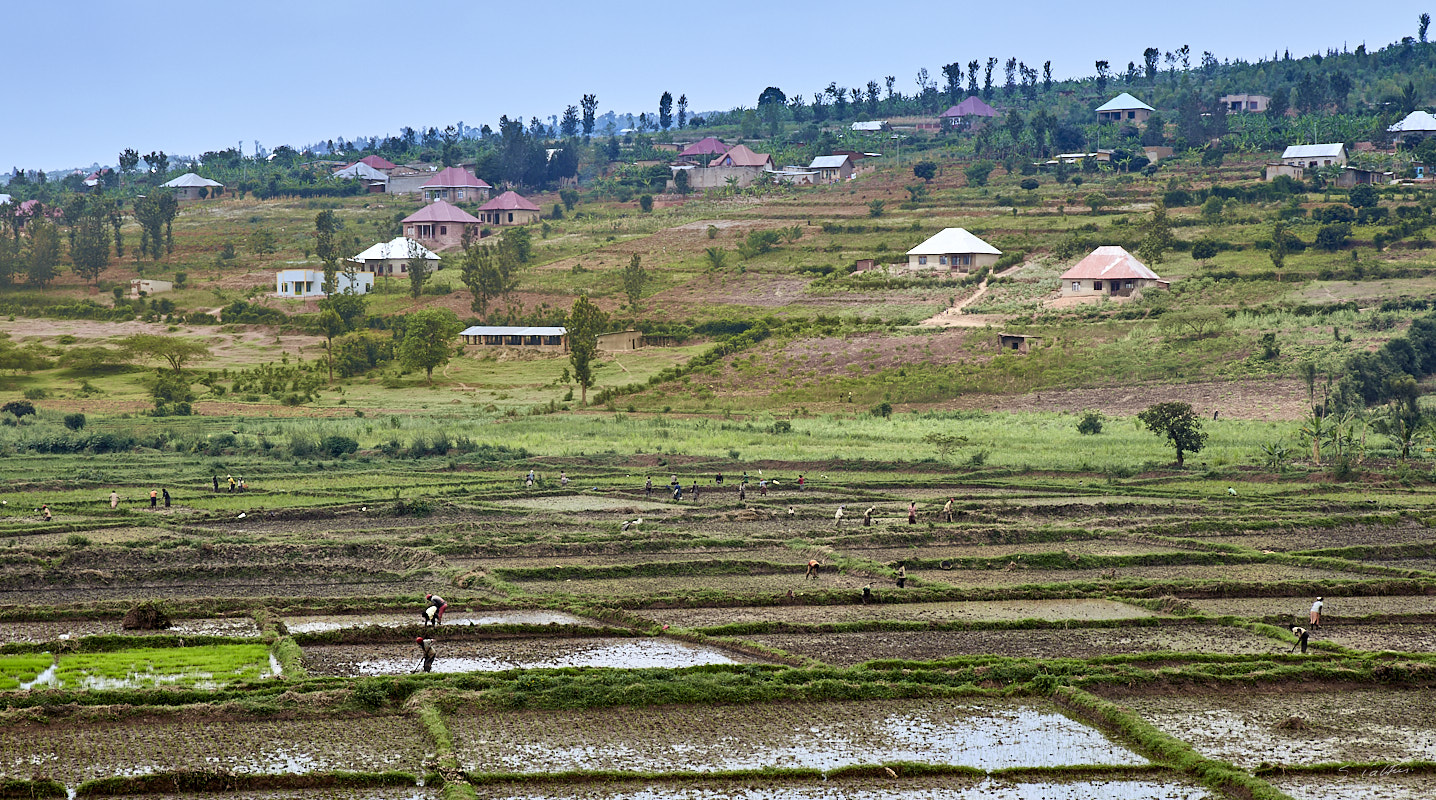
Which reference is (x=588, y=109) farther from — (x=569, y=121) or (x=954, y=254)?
(x=954, y=254)

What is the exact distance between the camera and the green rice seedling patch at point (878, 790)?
17625mm

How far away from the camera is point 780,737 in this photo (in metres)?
19.9

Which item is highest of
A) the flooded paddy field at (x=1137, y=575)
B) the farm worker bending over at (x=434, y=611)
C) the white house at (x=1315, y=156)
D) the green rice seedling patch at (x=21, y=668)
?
the white house at (x=1315, y=156)

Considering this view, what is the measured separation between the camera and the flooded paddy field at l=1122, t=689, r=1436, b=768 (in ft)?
63.1

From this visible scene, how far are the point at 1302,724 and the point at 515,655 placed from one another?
13437 mm

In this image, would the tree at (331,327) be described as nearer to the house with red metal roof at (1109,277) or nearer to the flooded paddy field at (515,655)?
the house with red metal roof at (1109,277)

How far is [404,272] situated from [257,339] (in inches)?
634

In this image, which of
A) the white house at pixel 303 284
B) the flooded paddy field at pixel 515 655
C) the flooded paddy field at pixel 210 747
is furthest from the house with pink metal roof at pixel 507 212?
the flooded paddy field at pixel 210 747

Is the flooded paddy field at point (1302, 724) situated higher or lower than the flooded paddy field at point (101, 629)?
lower

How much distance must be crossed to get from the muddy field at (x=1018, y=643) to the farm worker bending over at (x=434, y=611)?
19.8 feet

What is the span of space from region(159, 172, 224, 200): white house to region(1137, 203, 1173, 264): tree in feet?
280

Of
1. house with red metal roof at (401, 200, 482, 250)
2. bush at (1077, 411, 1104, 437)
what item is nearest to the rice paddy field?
bush at (1077, 411, 1104, 437)

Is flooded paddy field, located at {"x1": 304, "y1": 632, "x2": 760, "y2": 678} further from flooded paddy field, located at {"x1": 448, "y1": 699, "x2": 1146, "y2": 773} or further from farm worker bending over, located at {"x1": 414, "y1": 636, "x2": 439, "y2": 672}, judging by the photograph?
flooded paddy field, located at {"x1": 448, "y1": 699, "x2": 1146, "y2": 773}

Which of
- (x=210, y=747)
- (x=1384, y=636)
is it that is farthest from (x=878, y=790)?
(x=1384, y=636)
